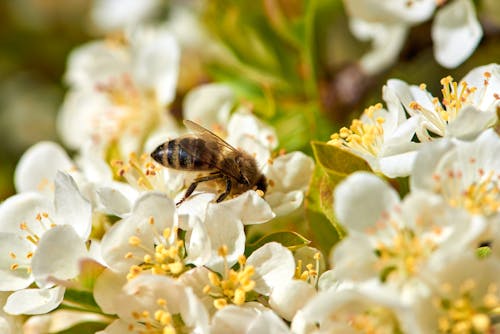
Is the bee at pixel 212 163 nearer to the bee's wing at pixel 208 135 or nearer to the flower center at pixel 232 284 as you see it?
the bee's wing at pixel 208 135

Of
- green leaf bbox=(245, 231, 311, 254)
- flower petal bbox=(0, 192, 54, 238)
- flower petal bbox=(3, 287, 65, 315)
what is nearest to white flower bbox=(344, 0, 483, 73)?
green leaf bbox=(245, 231, 311, 254)

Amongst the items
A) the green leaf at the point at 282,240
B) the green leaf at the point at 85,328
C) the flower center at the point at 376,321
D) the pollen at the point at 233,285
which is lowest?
the green leaf at the point at 85,328

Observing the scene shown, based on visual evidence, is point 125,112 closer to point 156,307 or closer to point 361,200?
point 156,307

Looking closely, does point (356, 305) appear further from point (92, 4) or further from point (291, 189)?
point (92, 4)

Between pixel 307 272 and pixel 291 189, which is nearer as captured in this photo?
pixel 307 272

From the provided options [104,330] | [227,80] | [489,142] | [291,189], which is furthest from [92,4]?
[489,142]

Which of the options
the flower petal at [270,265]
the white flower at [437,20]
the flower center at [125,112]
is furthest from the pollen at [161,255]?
the white flower at [437,20]
